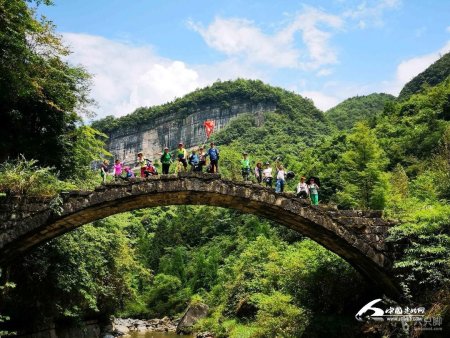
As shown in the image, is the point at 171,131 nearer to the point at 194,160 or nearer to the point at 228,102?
the point at 228,102

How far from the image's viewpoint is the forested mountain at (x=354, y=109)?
91.4m

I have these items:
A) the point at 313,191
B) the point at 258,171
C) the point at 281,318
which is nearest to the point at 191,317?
the point at 281,318

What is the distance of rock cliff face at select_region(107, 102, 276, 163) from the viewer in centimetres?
10731

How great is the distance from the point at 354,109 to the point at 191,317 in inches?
3064

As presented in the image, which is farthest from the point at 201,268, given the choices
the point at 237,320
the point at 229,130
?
the point at 229,130

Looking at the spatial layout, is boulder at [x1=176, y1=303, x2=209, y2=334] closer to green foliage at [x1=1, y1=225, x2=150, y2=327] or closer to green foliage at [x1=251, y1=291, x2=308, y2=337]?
green foliage at [x1=251, y1=291, x2=308, y2=337]

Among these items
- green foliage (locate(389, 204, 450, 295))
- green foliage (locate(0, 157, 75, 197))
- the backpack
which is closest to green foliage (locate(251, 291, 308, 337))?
green foliage (locate(389, 204, 450, 295))

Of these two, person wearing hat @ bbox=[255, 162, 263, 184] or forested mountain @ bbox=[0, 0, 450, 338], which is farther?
person wearing hat @ bbox=[255, 162, 263, 184]

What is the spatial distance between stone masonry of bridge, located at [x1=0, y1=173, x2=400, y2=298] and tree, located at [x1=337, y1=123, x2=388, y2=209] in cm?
1269

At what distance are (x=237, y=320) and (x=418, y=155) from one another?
2191 centimetres

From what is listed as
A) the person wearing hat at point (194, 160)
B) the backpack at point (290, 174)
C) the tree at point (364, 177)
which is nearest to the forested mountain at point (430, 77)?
the tree at point (364, 177)

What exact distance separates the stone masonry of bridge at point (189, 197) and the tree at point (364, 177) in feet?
41.6

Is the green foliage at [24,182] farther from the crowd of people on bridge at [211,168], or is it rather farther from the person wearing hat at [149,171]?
the person wearing hat at [149,171]

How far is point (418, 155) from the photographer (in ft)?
123
